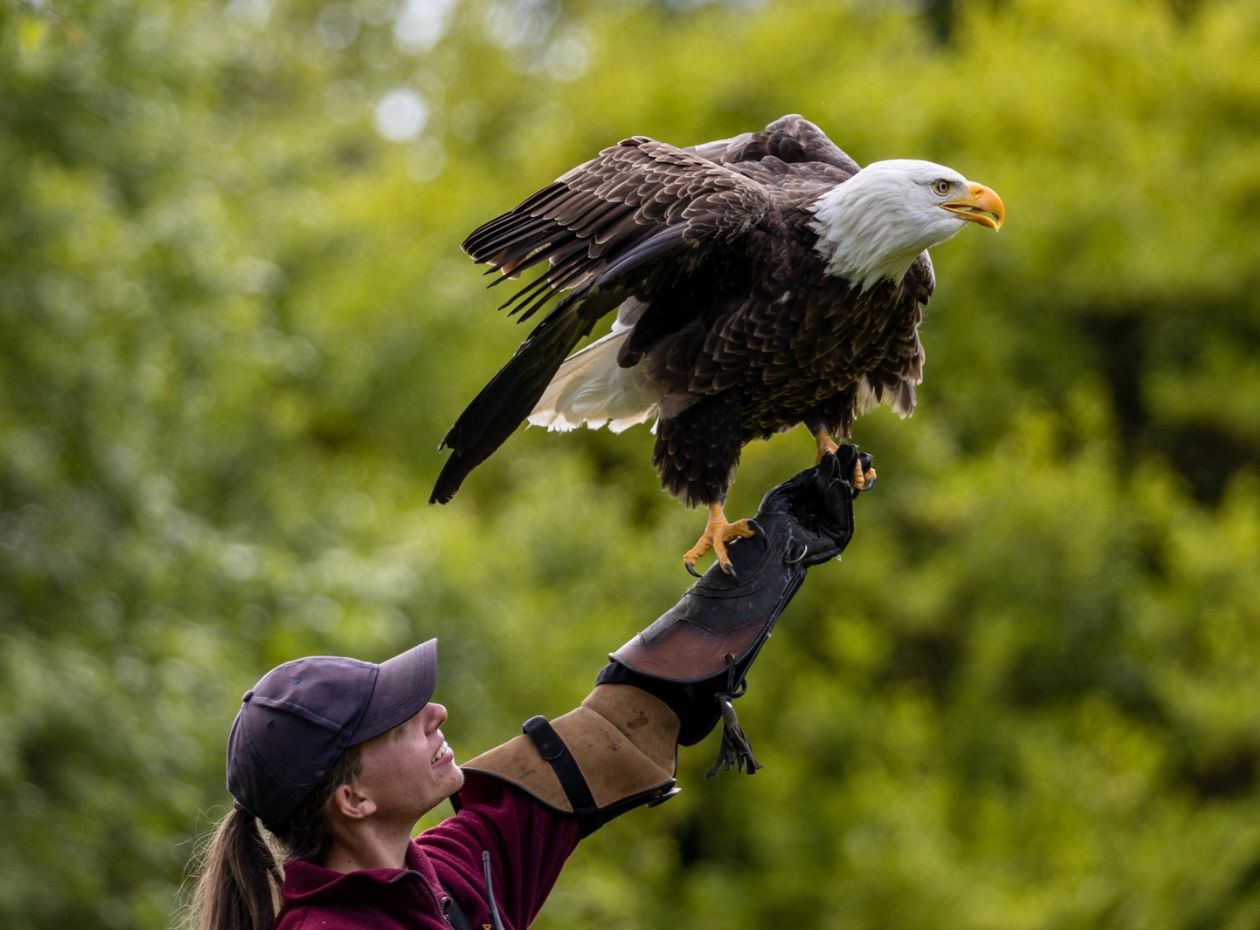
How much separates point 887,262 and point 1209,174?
34.6 feet

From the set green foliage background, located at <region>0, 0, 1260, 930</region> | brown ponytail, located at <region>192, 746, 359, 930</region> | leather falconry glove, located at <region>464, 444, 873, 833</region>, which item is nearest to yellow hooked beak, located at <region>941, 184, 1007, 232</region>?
leather falconry glove, located at <region>464, 444, 873, 833</region>

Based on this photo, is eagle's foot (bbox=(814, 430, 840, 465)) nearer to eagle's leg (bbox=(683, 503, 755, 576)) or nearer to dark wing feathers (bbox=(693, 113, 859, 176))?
eagle's leg (bbox=(683, 503, 755, 576))

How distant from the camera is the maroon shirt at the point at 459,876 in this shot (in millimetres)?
2490

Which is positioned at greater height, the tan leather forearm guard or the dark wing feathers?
the dark wing feathers

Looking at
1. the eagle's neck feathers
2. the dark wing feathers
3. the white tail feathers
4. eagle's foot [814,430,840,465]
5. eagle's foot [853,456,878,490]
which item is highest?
the dark wing feathers

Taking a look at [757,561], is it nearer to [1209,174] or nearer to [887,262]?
[887,262]

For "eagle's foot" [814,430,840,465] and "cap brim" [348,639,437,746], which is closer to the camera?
"cap brim" [348,639,437,746]

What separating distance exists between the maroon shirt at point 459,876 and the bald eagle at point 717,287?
0.59 metres

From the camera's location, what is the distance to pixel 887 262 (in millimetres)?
3510

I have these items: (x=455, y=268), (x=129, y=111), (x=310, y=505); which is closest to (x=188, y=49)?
(x=129, y=111)

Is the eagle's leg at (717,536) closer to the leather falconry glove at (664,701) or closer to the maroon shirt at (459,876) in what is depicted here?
the leather falconry glove at (664,701)

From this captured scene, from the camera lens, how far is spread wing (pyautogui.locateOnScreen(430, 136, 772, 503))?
3330 mm

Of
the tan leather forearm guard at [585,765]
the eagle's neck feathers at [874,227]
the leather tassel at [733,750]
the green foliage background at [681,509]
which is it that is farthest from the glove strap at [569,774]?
the green foliage background at [681,509]

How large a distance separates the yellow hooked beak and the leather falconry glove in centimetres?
73
